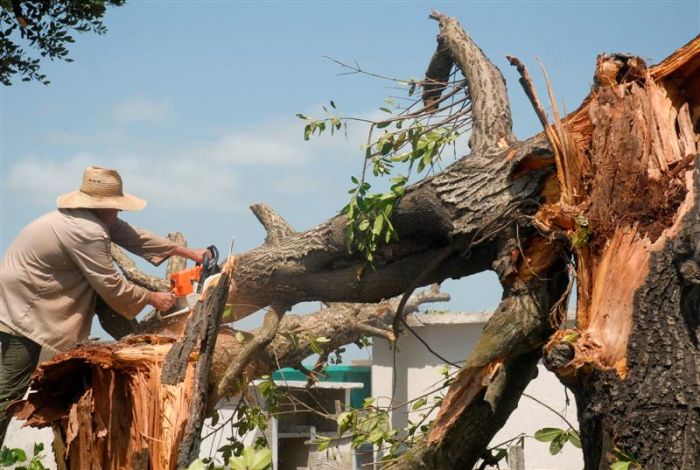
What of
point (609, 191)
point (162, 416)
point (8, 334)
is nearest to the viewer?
point (609, 191)

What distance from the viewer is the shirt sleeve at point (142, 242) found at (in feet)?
19.3

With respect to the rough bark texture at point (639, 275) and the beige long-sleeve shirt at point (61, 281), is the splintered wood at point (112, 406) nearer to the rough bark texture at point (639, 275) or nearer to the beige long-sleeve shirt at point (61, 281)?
the beige long-sleeve shirt at point (61, 281)

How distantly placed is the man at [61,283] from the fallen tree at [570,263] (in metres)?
0.71

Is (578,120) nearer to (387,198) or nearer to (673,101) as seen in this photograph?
(673,101)

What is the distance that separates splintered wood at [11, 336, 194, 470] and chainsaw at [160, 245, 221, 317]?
85 cm

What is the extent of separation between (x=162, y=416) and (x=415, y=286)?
4.70ft

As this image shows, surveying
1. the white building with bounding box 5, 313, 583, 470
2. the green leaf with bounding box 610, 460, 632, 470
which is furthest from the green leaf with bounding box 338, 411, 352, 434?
the white building with bounding box 5, 313, 583, 470

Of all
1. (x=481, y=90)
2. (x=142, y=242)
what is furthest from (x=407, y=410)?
(x=481, y=90)

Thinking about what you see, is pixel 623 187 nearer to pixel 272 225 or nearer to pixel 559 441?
pixel 559 441

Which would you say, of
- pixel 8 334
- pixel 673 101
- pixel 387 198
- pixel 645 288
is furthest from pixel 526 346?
pixel 8 334

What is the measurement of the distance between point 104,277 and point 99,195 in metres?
0.57

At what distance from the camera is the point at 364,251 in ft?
15.3

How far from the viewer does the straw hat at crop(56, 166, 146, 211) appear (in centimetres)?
549

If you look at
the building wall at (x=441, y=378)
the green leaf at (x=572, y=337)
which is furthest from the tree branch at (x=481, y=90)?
the building wall at (x=441, y=378)
